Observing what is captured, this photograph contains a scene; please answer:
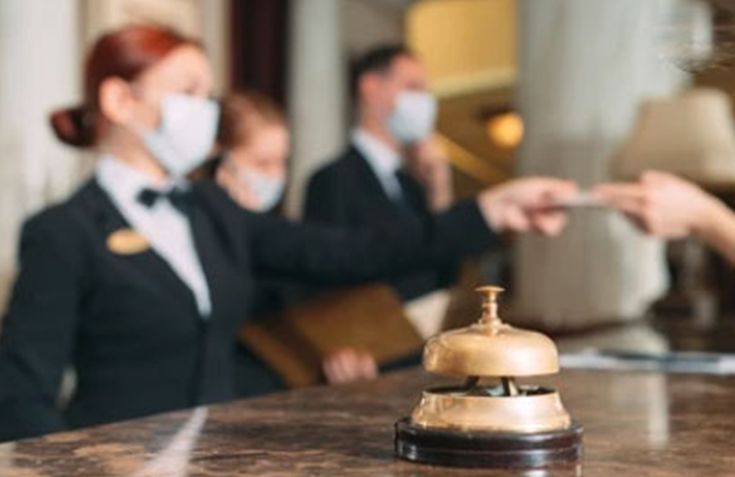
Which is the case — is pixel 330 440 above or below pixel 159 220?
below

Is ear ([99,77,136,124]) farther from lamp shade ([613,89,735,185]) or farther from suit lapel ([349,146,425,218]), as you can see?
lamp shade ([613,89,735,185])

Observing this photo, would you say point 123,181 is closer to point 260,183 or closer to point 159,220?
point 159,220

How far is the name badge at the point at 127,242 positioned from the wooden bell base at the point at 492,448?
1805 mm

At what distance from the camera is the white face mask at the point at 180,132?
4301 millimetres

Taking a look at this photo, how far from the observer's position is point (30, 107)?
243 inches

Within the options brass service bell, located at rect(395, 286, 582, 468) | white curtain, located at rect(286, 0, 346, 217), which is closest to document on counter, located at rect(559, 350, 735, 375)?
brass service bell, located at rect(395, 286, 582, 468)

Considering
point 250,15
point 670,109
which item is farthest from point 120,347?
point 250,15

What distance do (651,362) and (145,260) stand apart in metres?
1.15

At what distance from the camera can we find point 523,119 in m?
8.17

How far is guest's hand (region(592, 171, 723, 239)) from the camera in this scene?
4.42 meters

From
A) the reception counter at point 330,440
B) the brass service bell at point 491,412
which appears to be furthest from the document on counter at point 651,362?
the brass service bell at point 491,412

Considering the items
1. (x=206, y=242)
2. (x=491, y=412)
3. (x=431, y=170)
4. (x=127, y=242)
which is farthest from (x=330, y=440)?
(x=431, y=170)

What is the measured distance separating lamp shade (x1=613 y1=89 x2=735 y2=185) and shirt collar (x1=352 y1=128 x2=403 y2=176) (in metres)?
1.26

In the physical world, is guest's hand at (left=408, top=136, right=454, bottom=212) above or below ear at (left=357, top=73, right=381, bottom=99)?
below
